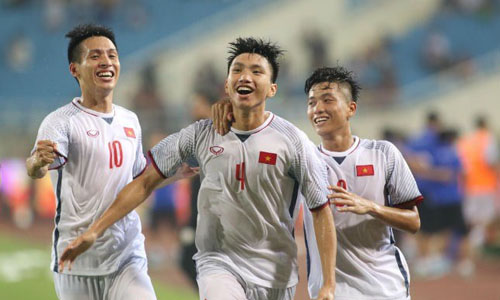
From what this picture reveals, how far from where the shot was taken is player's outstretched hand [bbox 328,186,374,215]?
13.0 ft

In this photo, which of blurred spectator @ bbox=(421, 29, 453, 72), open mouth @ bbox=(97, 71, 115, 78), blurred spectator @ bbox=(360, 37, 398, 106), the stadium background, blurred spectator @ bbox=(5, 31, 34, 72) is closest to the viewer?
open mouth @ bbox=(97, 71, 115, 78)

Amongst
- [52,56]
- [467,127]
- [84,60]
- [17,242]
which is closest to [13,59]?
[52,56]

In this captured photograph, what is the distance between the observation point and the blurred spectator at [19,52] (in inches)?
782

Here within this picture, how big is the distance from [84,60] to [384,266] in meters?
2.13

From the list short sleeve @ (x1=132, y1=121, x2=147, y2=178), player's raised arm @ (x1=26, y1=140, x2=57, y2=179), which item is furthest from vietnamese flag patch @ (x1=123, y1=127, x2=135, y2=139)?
player's raised arm @ (x1=26, y1=140, x2=57, y2=179)

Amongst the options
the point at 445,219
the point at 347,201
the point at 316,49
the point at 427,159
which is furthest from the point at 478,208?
the point at 347,201

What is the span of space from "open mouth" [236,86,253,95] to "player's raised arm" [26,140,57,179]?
3.42 ft

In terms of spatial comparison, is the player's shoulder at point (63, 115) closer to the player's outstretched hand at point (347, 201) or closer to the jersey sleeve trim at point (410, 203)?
the player's outstretched hand at point (347, 201)

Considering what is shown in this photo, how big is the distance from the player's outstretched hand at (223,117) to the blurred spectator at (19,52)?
16.6 meters

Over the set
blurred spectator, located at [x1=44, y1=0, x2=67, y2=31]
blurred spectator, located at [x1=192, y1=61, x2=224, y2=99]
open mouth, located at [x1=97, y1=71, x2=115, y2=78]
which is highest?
blurred spectator, located at [x1=44, y1=0, x2=67, y2=31]

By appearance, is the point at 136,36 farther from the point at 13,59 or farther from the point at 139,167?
the point at 139,167

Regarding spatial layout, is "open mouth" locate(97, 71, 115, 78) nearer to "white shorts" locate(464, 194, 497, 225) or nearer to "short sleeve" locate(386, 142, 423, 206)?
"short sleeve" locate(386, 142, 423, 206)

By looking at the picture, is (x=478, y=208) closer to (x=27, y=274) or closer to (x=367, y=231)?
(x=27, y=274)

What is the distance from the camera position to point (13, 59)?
2000 cm
